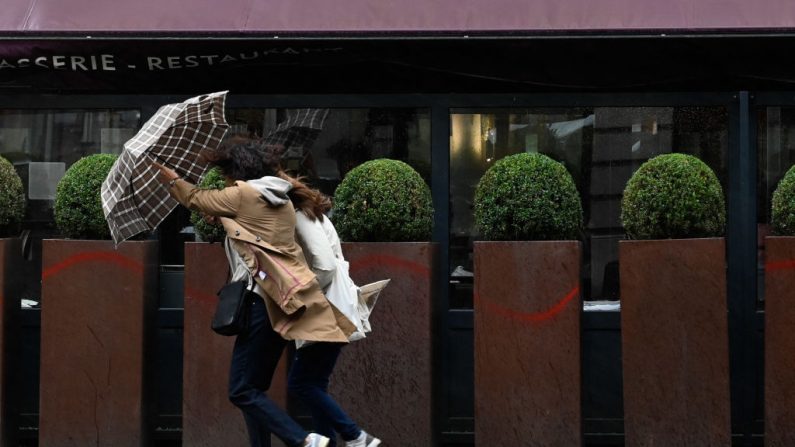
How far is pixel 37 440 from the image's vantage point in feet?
27.1

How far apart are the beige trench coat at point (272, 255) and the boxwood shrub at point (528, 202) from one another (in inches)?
67.6

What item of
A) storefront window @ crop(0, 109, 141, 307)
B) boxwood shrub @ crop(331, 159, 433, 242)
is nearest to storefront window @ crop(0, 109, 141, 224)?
storefront window @ crop(0, 109, 141, 307)

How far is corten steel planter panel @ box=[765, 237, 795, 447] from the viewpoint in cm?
706

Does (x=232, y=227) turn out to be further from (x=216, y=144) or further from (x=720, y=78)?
(x=720, y=78)

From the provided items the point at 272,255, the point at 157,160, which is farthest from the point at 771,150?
the point at 157,160

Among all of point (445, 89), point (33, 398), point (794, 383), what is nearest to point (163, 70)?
point (445, 89)

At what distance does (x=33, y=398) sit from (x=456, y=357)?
2934mm

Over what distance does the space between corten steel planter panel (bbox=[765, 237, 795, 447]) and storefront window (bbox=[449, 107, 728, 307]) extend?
1.27 metres

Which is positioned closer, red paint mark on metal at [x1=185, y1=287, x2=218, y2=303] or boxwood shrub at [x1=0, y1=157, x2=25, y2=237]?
red paint mark on metal at [x1=185, y1=287, x2=218, y2=303]

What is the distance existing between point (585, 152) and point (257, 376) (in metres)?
3.21

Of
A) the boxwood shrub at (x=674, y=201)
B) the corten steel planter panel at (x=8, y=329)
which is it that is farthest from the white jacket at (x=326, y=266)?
the corten steel planter panel at (x=8, y=329)

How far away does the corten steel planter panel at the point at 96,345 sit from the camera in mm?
7500

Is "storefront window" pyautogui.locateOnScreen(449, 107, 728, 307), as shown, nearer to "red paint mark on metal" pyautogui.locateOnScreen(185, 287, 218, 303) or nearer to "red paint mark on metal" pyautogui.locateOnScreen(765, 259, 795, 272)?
"red paint mark on metal" pyautogui.locateOnScreen(765, 259, 795, 272)

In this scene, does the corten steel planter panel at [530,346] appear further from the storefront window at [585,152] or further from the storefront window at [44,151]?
the storefront window at [44,151]
